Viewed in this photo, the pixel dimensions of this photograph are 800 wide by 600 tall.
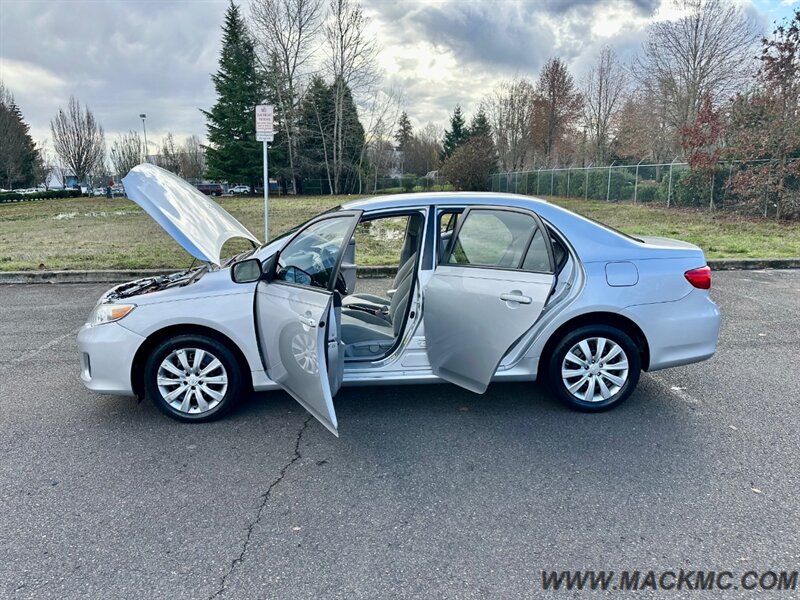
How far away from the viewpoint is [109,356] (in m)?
3.57

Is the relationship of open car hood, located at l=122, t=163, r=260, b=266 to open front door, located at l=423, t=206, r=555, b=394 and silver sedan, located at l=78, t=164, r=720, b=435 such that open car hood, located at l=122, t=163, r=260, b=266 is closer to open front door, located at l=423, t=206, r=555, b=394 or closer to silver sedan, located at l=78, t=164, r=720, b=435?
silver sedan, located at l=78, t=164, r=720, b=435

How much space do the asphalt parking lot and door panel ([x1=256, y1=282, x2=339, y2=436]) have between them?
1.32 feet

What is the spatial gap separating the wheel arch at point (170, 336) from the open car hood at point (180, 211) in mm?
544

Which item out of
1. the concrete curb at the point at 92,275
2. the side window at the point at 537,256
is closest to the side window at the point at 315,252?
the side window at the point at 537,256

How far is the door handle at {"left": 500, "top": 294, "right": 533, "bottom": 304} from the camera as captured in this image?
346 cm

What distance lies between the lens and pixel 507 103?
46781 mm

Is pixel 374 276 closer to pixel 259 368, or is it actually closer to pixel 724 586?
pixel 259 368

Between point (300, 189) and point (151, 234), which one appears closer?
point (151, 234)

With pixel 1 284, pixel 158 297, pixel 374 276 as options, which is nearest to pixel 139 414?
pixel 158 297

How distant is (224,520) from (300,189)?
45580mm

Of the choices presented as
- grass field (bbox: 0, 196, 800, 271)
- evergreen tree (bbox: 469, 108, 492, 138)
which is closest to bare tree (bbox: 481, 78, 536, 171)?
evergreen tree (bbox: 469, 108, 492, 138)

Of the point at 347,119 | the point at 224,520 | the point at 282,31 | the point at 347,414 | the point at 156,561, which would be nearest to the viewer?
the point at 156,561

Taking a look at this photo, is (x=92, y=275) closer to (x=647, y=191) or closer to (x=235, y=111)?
(x=647, y=191)

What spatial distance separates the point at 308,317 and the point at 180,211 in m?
1.65
